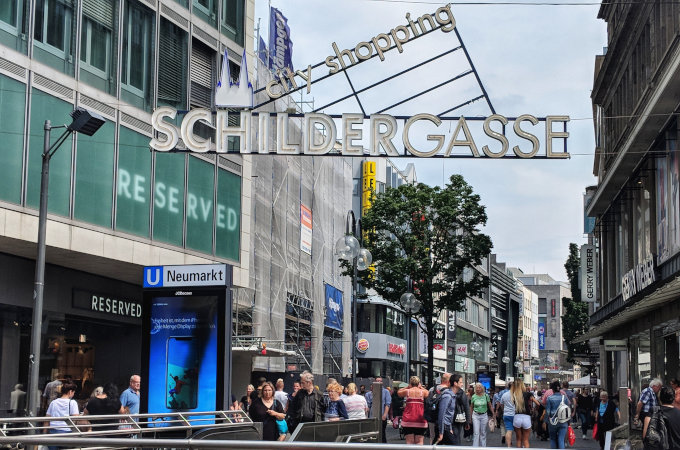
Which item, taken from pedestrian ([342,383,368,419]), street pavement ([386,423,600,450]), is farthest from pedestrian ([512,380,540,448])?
street pavement ([386,423,600,450])

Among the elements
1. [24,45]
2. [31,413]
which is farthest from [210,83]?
[31,413]

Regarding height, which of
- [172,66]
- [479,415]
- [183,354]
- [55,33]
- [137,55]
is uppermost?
[172,66]

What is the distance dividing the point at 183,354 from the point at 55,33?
10919 mm

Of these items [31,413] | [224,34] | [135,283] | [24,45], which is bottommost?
[31,413]

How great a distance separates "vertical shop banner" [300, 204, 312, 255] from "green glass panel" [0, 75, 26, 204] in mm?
27901

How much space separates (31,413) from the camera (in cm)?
1967

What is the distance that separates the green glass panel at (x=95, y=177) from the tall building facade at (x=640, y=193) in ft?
41.0

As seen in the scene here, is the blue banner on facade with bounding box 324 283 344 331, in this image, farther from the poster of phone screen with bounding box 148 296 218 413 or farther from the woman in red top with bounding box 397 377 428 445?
the poster of phone screen with bounding box 148 296 218 413

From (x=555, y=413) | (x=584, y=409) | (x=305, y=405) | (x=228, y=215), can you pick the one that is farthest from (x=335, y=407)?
(x=584, y=409)

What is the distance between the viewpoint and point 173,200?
3003 cm

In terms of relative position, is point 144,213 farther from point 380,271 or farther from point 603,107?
point 603,107

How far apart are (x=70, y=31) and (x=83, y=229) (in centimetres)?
495

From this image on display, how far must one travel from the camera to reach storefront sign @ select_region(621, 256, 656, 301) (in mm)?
32594

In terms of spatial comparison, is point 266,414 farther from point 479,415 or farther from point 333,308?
point 333,308
